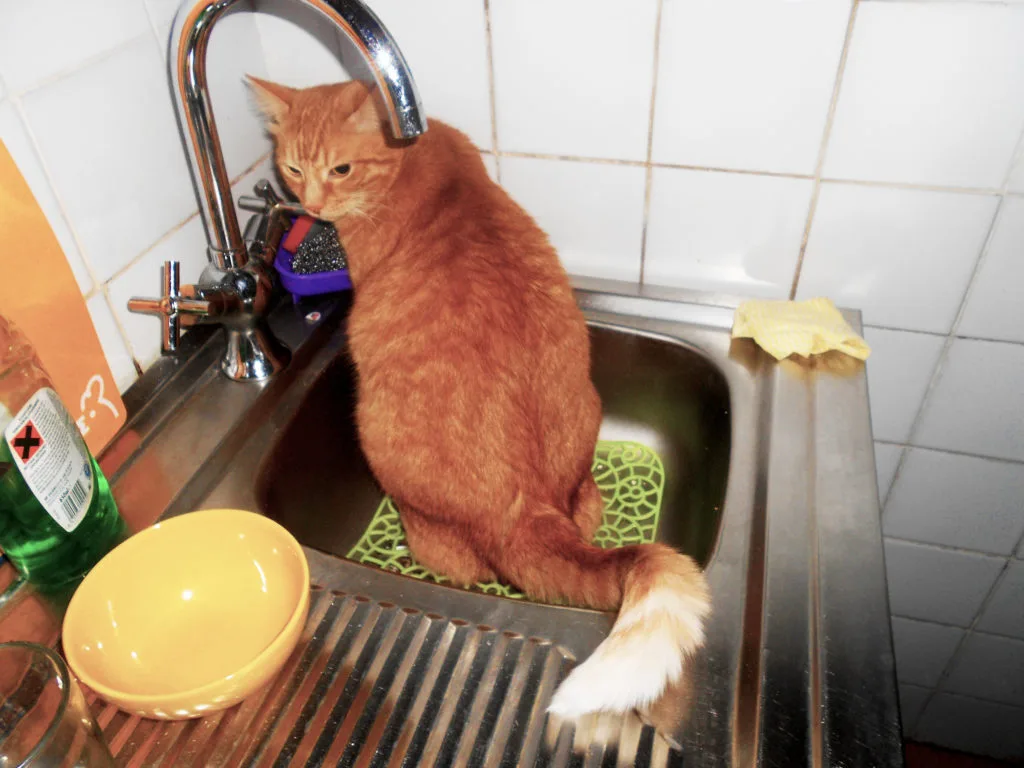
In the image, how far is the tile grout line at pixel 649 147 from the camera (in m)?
0.85

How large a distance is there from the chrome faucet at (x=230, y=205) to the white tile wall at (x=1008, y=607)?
1197 millimetres

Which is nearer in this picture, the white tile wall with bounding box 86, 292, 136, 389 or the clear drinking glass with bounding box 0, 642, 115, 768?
the clear drinking glass with bounding box 0, 642, 115, 768

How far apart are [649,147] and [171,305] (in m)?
0.60

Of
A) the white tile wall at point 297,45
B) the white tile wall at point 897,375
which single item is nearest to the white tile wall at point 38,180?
the white tile wall at point 297,45

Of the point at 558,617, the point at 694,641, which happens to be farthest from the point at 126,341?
the point at 694,641

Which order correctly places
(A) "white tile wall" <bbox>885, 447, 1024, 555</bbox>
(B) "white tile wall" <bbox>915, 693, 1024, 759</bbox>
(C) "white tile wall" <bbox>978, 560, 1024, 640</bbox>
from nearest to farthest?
(A) "white tile wall" <bbox>885, 447, 1024, 555</bbox> → (C) "white tile wall" <bbox>978, 560, 1024, 640</bbox> → (B) "white tile wall" <bbox>915, 693, 1024, 759</bbox>

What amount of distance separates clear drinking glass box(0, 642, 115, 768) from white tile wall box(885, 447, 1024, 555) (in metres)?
1.11

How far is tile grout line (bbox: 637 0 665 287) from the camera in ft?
2.79

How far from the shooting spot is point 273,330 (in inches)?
39.9

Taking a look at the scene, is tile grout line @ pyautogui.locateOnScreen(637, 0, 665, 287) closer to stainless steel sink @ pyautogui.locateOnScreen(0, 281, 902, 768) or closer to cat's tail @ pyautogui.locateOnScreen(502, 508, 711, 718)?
stainless steel sink @ pyautogui.locateOnScreen(0, 281, 902, 768)

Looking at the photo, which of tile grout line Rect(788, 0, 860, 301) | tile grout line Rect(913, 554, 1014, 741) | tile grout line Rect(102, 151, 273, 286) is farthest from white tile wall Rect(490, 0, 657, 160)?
tile grout line Rect(913, 554, 1014, 741)

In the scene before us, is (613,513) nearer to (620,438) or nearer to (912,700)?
(620,438)

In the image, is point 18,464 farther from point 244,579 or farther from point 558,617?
point 558,617

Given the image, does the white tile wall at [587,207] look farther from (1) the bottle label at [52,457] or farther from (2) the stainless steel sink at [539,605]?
(1) the bottle label at [52,457]
